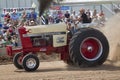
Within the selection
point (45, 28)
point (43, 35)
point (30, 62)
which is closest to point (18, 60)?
point (30, 62)

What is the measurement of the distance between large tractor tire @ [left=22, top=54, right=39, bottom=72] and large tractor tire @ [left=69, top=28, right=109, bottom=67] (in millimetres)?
991

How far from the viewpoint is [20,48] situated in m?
10.8

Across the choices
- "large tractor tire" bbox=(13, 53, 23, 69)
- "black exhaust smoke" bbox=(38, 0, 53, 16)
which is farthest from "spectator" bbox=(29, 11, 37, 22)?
"black exhaust smoke" bbox=(38, 0, 53, 16)

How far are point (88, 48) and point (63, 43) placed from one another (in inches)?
27.8

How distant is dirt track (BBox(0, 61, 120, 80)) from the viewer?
902 centimetres

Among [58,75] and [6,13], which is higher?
[6,13]

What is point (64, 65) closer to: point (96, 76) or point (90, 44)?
point (90, 44)

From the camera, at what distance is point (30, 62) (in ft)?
34.4

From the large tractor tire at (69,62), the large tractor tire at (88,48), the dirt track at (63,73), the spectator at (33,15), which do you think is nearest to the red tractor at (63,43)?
the large tractor tire at (88,48)

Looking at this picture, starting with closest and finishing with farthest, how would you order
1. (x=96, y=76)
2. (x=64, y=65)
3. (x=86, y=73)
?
(x=96, y=76)
(x=86, y=73)
(x=64, y=65)

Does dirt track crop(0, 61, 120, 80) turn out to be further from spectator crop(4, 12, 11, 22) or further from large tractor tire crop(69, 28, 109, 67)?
spectator crop(4, 12, 11, 22)

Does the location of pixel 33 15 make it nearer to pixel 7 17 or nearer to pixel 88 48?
pixel 7 17

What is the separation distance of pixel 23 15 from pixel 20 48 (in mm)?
7424

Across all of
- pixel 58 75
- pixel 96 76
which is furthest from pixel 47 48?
pixel 96 76
